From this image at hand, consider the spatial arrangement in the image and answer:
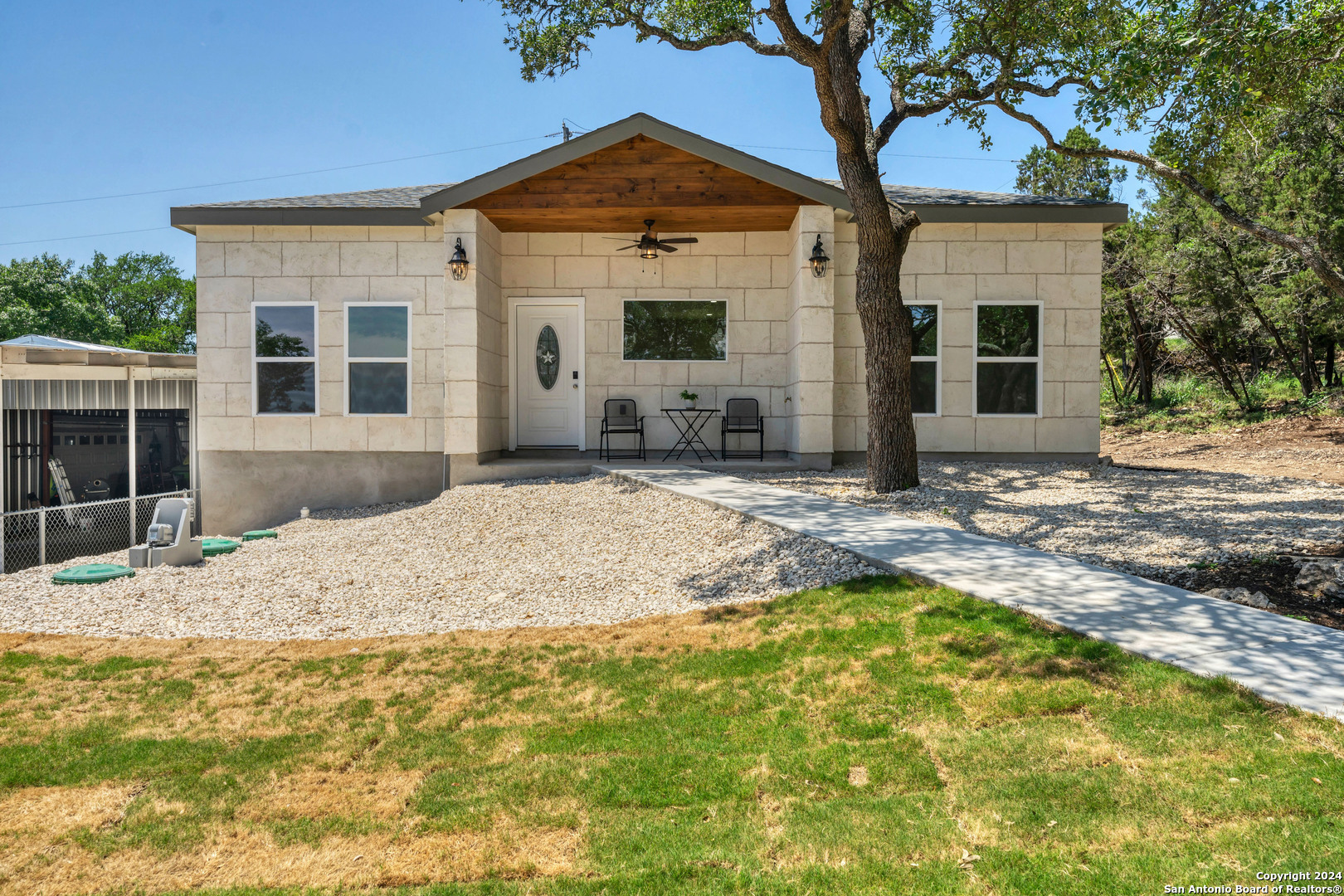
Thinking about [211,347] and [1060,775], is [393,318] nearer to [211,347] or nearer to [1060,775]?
[211,347]

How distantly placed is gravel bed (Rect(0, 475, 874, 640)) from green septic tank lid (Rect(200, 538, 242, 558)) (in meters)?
0.19

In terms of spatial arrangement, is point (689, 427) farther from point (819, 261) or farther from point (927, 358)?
point (927, 358)

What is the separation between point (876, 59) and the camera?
29.0ft

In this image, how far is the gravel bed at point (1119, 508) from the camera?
502 cm

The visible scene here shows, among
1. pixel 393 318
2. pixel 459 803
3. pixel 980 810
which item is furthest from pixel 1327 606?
pixel 393 318

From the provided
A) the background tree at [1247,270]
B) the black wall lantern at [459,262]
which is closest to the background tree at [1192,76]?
the background tree at [1247,270]

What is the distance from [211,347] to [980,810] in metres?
10.1

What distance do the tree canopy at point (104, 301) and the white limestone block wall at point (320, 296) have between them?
26132 mm

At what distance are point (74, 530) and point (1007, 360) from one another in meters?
11.6

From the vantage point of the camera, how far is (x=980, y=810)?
2.24m

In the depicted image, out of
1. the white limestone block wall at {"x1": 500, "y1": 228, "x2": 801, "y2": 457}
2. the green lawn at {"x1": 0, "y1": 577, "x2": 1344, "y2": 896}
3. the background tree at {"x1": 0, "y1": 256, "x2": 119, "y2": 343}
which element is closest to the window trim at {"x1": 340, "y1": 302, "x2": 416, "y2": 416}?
the white limestone block wall at {"x1": 500, "y1": 228, "x2": 801, "y2": 457}

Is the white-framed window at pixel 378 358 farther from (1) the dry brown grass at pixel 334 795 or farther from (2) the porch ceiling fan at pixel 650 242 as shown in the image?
(1) the dry brown grass at pixel 334 795

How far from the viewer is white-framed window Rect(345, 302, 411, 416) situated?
9.46 metres

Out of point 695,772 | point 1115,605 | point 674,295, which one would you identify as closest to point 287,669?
point 695,772
